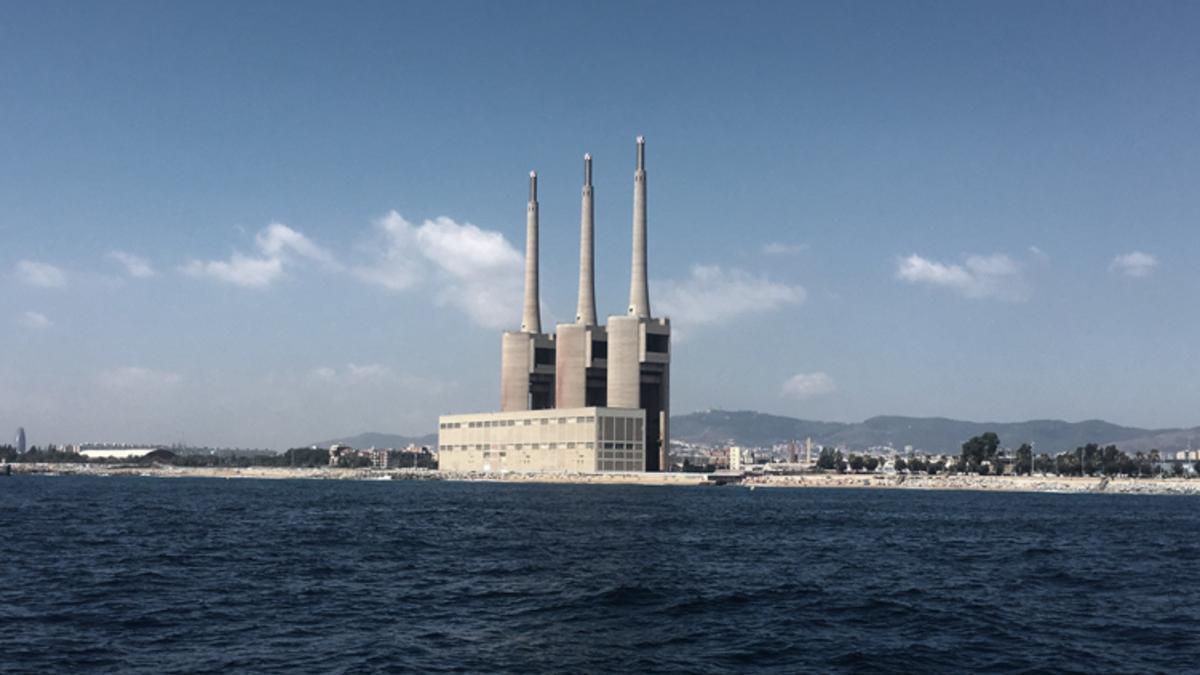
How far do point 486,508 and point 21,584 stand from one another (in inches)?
2751

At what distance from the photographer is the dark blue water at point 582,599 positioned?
31.2 metres

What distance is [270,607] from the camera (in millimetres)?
38844

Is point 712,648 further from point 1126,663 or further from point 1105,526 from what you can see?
point 1105,526

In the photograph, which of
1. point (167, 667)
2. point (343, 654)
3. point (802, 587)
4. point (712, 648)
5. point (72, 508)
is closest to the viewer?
point (167, 667)

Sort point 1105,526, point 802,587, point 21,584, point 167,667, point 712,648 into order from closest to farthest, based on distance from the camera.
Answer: point 167,667, point 712,648, point 21,584, point 802,587, point 1105,526

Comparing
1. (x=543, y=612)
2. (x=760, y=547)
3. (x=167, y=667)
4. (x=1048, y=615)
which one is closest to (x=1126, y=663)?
(x=1048, y=615)

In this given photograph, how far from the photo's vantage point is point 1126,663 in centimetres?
3128

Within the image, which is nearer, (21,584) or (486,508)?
(21,584)

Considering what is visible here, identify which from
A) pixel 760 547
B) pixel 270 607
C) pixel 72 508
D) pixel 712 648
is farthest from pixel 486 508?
pixel 712 648

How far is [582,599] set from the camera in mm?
41844

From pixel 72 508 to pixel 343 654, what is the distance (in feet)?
293

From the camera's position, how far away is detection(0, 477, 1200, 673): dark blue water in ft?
102

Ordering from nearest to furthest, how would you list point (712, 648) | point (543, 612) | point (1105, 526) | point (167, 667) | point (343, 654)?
point (167, 667)
point (343, 654)
point (712, 648)
point (543, 612)
point (1105, 526)

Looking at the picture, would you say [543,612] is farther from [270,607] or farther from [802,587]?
[802,587]
